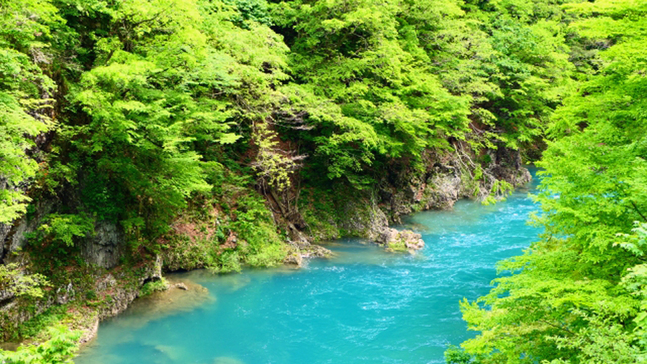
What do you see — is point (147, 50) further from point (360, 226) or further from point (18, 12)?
point (360, 226)

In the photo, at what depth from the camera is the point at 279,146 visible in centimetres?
1998

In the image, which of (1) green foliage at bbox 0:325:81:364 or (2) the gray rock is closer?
(1) green foliage at bbox 0:325:81:364

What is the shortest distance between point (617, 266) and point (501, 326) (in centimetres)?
206

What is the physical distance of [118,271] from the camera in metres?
12.1

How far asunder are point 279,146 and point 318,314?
947cm

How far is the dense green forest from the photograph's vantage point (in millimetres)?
6766

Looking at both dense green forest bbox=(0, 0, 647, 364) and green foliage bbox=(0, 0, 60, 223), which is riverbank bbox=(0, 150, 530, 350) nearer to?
dense green forest bbox=(0, 0, 647, 364)

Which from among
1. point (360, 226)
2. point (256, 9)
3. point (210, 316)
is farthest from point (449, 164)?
point (210, 316)

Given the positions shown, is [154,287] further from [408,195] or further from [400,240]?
[408,195]

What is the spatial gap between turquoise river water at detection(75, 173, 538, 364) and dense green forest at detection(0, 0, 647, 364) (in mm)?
1160

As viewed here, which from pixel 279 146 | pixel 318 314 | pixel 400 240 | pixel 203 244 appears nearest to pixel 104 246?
pixel 203 244

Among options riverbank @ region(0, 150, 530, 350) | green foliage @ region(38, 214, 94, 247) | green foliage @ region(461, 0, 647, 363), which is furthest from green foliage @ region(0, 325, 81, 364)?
green foliage @ region(38, 214, 94, 247)

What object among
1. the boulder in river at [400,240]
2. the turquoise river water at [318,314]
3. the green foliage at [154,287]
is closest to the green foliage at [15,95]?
the turquoise river water at [318,314]

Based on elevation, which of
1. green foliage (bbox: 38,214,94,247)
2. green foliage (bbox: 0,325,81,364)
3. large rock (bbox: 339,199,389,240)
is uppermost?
green foliage (bbox: 38,214,94,247)
